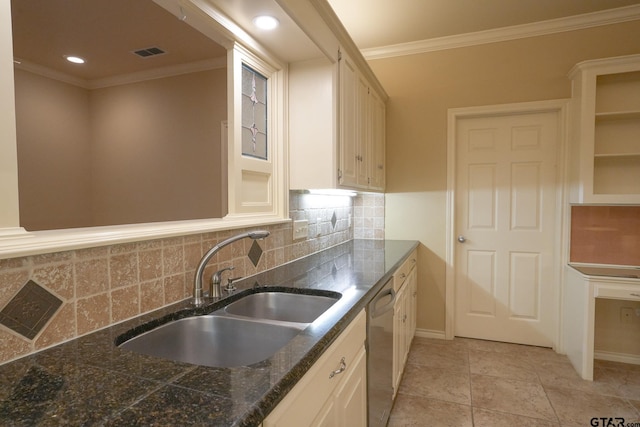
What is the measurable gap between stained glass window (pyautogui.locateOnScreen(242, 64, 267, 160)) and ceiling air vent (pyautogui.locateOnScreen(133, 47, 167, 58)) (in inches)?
77.5

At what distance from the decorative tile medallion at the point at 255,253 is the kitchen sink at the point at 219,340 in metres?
0.54

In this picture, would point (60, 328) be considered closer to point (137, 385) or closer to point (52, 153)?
point (137, 385)

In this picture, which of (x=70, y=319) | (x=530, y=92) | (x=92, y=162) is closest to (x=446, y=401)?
(x=70, y=319)

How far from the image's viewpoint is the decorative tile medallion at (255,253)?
66.9 inches

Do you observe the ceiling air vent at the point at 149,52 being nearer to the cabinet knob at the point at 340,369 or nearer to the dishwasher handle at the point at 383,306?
the dishwasher handle at the point at 383,306

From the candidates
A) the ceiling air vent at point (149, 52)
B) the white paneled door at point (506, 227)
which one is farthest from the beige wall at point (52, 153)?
the white paneled door at point (506, 227)

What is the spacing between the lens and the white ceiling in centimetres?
246

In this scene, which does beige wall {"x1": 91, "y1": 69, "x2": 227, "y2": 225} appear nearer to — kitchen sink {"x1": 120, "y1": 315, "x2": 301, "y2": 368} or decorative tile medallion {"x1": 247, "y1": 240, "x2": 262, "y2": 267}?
decorative tile medallion {"x1": 247, "y1": 240, "x2": 262, "y2": 267}

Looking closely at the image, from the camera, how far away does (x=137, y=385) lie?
2.25 feet

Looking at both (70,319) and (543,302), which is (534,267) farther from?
(70,319)

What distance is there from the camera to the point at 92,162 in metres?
4.16

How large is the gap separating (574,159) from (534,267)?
37.3 inches

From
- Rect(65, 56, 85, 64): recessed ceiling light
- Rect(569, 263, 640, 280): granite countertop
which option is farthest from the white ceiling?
Rect(65, 56, 85, 64): recessed ceiling light

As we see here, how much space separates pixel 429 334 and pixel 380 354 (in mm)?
1783
